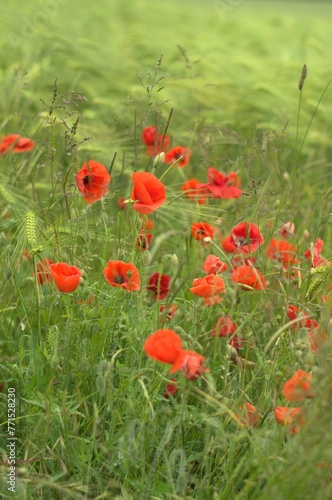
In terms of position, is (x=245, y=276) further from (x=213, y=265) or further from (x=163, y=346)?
(x=163, y=346)

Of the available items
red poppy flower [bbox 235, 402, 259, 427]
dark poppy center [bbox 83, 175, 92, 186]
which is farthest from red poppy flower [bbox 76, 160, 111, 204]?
red poppy flower [bbox 235, 402, 259, 427]

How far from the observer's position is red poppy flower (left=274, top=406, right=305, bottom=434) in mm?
1311

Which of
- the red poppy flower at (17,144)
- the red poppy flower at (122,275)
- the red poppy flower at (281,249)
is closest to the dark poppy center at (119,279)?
the red poppy flower at (122,275)

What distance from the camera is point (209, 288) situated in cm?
155

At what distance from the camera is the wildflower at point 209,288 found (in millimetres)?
1539

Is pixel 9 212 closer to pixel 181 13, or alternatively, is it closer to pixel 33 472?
pixel 33 472

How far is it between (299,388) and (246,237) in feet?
2.07

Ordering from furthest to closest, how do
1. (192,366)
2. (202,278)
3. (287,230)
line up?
(287,230)
(202,278)
(192,366)

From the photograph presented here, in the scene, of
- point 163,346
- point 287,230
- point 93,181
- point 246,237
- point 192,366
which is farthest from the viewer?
point 287,230

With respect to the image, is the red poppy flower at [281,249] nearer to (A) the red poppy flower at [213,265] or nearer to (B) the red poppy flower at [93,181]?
(A) the red poppy flower at [213,265]

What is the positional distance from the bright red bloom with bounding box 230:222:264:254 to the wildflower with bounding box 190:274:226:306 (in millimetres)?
242

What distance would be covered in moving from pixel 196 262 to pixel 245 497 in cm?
87

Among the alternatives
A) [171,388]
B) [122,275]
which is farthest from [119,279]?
[171,388]

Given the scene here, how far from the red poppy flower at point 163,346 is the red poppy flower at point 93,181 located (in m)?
0.54
